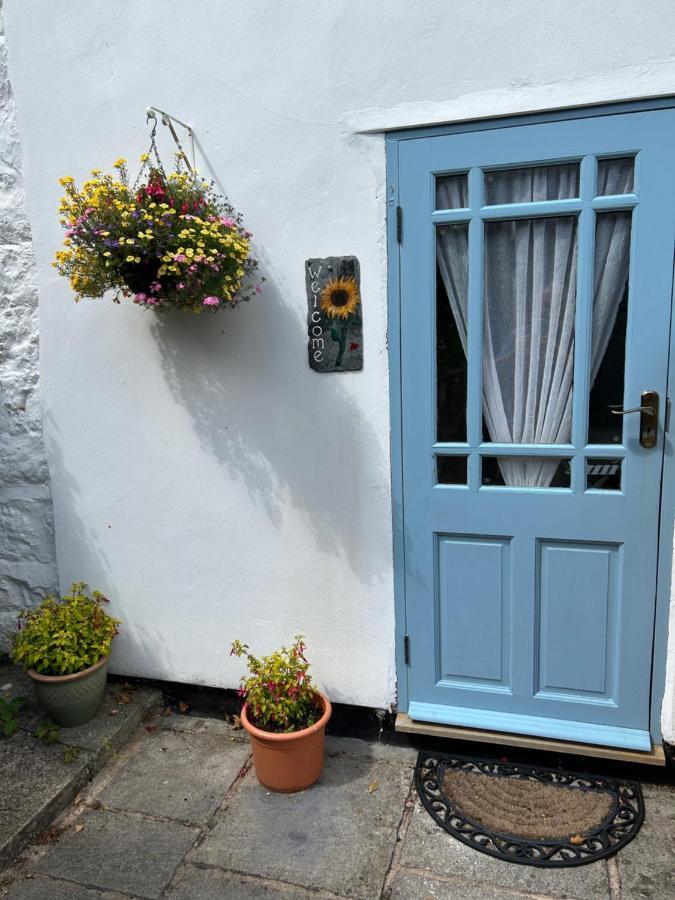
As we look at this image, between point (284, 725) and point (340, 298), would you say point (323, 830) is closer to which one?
point (284, 725)

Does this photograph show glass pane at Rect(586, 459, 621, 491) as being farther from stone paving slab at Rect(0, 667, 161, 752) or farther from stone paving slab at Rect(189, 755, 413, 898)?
stone paving slab at Rect(0, 667, 161, 752)

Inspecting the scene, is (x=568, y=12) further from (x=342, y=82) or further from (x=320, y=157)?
(x=320, y=157)

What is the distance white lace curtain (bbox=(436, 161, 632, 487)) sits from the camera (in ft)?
8.04

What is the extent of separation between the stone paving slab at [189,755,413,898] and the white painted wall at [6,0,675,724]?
0.35 metres

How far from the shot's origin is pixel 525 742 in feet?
8.86

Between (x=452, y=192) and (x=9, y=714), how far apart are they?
2958 mm

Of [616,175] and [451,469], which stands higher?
[616,175]

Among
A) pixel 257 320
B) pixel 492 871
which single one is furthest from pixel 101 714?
pixel 257 320

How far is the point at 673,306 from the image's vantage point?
236 centimetres

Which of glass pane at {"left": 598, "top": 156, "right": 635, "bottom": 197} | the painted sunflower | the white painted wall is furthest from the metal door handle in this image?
the painted sunflower

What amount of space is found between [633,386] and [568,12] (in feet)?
4.35

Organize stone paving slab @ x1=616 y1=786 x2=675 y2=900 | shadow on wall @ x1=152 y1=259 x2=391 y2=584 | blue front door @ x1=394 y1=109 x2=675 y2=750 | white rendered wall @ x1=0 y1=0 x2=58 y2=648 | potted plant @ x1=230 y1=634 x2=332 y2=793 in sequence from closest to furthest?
stone paving slab @ x1=616 y1=786 x2=675 y2=900
blue front door @ x1=394 y1=109 x2=675 y2=750
potted plant @ x1=230 y1=634 x2=332 y2=793
shadow on wall @ x1=152 y1=259 x2=391 y2=584
white rendered wall @ x1=0 y1=0 x2=58 y2=648

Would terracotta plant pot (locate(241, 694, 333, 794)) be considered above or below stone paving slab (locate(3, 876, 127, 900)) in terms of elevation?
above

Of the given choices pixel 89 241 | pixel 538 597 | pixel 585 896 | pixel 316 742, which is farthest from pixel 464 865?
pixel 89 241
